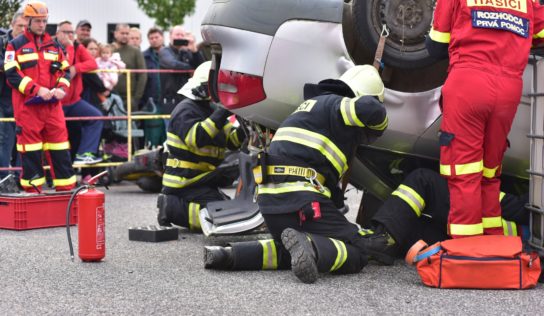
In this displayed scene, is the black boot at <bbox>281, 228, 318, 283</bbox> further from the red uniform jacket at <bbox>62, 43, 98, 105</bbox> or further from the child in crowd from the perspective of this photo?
the child in crowd

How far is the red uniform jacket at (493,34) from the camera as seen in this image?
17.3ft

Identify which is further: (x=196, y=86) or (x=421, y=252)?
(x=196, y=86)

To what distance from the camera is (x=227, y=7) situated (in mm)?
6059

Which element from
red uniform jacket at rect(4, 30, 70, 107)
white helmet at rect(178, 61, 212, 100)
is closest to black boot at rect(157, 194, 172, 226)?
white helmet at rect(178, 61, 212, 100)

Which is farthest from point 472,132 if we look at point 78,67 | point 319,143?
point 78,67

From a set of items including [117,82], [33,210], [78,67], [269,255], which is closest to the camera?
[269,255]

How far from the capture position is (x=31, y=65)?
8.67m

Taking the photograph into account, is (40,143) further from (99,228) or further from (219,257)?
(219,257)

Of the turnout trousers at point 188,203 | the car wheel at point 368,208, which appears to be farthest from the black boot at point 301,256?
the turnout trousers at point 188,203

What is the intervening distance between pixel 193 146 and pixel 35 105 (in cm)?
219

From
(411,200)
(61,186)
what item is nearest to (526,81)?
(411,200)

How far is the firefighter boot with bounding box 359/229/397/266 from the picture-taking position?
18.6 ft

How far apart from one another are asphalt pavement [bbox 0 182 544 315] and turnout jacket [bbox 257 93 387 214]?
459mm

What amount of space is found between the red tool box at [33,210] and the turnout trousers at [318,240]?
8.70 feet
